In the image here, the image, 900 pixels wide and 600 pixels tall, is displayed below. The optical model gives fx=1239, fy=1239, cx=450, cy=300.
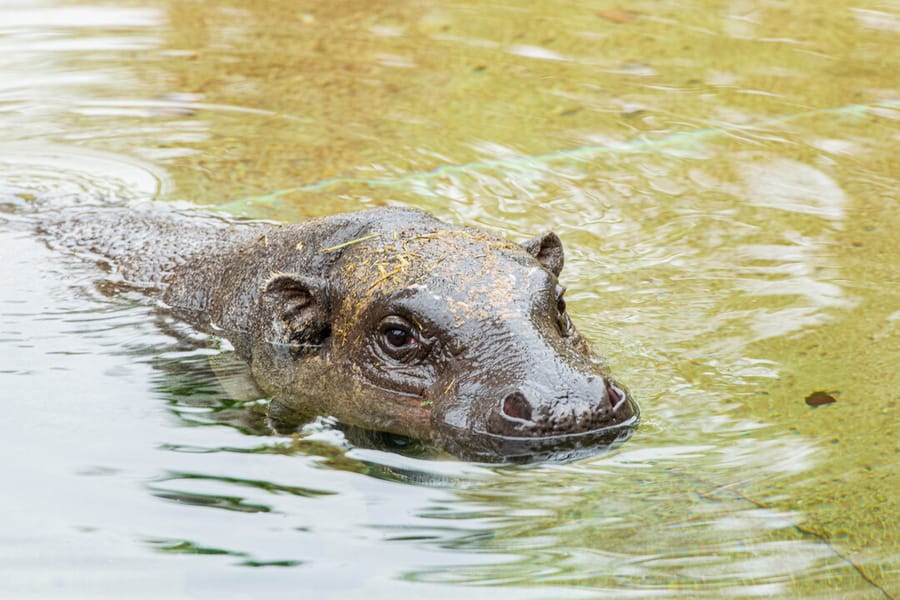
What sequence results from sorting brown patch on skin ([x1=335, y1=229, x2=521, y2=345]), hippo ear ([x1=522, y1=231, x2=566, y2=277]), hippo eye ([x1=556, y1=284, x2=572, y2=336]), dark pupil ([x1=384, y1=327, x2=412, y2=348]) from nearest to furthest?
1. brown patch on skin ([x1=335, y1=229, x2=521, y2=345])
2. dark pupil ([x1=384, y1=327, x2=412, y2=348])
3. hippo eye ([x1=556, y1=284, x2=572, y2=336])
4. hippo ear ([x1=522, y1=231, x2=566, y2=277])

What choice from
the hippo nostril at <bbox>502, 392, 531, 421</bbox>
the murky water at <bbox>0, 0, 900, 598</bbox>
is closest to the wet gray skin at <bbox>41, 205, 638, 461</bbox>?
the hippo nostril at <bbox>502, 392, 531, 421</bbox>

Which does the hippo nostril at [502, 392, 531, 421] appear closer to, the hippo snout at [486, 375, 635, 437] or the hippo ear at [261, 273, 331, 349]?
the hippo snout at [486, 375, 635, 437]

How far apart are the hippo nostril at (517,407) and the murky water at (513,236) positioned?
0.30 m

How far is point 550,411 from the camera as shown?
6129 millimetres

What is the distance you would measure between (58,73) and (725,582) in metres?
11.1

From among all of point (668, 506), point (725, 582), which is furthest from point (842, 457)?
point (725, 582)

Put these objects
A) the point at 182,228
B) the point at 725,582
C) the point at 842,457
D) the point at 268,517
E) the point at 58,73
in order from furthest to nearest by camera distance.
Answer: the point at 58,73 → the point at 182,228 → the point at 842,457 → the point at 268,517 → the point at 725,582

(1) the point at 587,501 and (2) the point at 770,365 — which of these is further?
(2) the point at 770,365

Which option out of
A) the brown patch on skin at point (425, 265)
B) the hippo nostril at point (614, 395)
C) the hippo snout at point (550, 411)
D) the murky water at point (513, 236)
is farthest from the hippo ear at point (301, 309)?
the hippo nostril at point (614, 395)

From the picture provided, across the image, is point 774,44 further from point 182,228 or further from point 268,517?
point 268,517

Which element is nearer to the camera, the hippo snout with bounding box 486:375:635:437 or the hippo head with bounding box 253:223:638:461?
the hippo snout with bounding box 486:375:635:437

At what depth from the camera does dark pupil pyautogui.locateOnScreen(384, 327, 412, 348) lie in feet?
22.6

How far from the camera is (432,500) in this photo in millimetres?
6145

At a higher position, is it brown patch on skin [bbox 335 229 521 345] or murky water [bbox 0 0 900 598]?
brown patch on skin [bbox 335 229 521 345]
